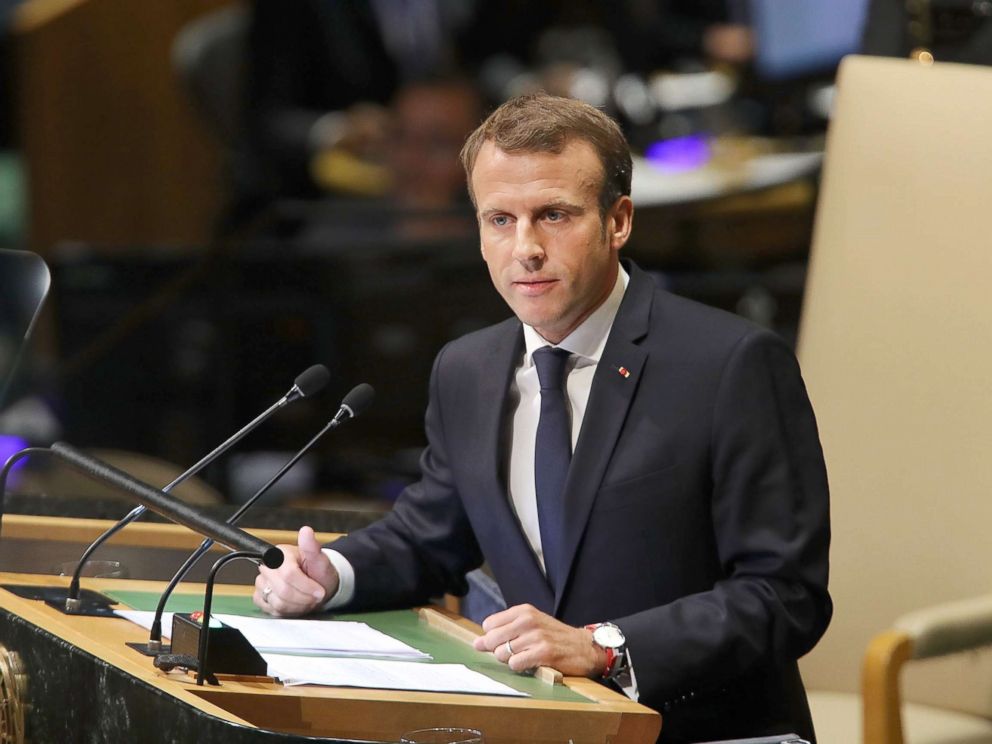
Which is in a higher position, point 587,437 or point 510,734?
point 587,437

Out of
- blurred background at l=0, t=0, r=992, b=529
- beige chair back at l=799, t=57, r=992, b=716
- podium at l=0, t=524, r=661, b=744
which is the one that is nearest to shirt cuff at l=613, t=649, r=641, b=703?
podium at l=0, t=524, r=661, b=744

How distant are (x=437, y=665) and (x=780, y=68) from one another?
4372mm

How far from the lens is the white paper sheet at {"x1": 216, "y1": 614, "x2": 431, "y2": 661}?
2.11m

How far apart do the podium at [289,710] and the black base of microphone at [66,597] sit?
184 mm

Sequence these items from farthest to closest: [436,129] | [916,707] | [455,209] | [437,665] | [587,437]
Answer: [436,129] < [455,209] < [916,707] < [587,437] < [437,665]

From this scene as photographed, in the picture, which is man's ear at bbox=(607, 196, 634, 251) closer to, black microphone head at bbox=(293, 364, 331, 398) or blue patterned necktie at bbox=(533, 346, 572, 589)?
blue patterned necktie at bbox=(533, 346, 572, 589)

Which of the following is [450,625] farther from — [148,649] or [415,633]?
[148,649]

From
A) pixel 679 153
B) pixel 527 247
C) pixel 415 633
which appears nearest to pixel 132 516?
pixel 415 633

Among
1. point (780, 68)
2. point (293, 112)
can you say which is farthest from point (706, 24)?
point (293, 112)

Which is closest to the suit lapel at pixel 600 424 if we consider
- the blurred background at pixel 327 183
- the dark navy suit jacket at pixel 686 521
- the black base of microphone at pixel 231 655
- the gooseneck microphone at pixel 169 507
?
the dark navy suit jacket at pixel 686 521

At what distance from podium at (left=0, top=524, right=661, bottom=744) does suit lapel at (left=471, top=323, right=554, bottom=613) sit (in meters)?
0.35

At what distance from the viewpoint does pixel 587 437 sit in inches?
91.8

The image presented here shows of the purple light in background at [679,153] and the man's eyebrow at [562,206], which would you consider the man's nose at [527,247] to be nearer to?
the man's eyebrow at [562,206]

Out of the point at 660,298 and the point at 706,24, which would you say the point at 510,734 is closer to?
the point at 660,298
